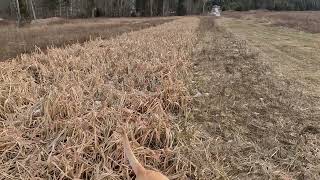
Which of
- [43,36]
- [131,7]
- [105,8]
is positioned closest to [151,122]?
[43,36]

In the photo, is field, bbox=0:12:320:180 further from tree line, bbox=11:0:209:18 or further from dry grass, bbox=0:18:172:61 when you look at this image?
tree line, bbox=11:0:209:18

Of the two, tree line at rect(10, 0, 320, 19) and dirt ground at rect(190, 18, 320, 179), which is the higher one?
dirt ground at rect(190, 18, 320, 179)

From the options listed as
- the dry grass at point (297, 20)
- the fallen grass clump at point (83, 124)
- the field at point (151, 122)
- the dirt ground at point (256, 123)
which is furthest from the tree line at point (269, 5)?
the fallen grass clump at point (83, 124)

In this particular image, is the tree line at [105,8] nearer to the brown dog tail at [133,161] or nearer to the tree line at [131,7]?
the tree line at [131,7]

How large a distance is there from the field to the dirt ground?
0.01 metres

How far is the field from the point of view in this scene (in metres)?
4.32

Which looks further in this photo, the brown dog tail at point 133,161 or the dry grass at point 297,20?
the dry grass at point 297,20

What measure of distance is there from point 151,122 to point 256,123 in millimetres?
1646

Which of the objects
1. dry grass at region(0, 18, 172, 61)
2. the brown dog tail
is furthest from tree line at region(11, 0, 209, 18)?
the brown dog tail

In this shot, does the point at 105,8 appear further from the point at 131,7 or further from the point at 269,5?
the point at 269,5

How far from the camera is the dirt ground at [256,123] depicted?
15.0 ft

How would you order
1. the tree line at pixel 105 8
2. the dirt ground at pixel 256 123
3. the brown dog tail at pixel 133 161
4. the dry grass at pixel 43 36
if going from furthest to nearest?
1. the tree line at pixel 105 8
2. the dry grass at pixel 43 36
3. the dirt ground at pixel 256 123
4. the brown dog tail at pixel 133 161

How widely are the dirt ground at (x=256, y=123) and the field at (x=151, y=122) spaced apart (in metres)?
0.01

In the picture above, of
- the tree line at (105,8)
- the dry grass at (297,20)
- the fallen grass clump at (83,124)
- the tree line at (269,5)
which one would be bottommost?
the tree line at (269,5)
